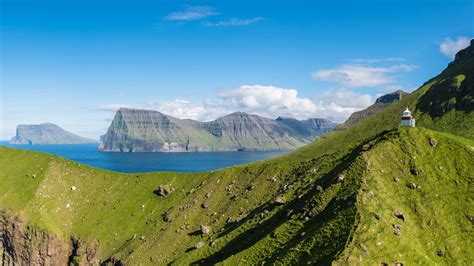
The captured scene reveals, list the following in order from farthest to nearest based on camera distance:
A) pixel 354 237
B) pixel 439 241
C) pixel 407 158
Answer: pixel 407 158 < pixel 439 241 < pixel 354 237

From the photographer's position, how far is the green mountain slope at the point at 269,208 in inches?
2414

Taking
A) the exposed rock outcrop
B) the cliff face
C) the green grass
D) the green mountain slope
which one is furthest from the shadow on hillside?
the exposed rock outcrop

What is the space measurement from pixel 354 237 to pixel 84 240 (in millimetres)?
94533

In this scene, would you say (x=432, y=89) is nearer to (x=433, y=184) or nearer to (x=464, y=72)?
(x=464, y=72)

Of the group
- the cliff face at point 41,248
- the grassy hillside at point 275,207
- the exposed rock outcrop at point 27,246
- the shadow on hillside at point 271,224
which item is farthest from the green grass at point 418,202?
the exposed rock outcrop at point 27,246

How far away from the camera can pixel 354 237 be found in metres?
55.8

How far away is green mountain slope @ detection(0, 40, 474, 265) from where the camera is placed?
61.3m

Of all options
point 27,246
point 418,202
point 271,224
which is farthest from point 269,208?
point 27,246

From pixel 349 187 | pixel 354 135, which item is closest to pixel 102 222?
pixel 349 187

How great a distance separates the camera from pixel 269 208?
291 feet

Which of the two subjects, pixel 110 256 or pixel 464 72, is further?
pixel 464 72

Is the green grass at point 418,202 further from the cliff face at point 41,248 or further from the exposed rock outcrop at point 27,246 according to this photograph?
the exposed rock outcrop at point 27,246

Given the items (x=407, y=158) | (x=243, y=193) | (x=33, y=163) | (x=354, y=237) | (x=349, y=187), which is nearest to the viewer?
(x=354, y=237)

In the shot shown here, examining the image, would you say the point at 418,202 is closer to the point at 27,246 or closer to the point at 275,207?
the point at 275,207
